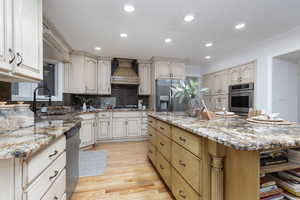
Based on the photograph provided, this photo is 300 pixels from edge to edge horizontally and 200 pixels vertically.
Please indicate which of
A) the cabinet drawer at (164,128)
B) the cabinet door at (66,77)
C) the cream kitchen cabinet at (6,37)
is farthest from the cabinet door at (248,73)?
the cabinet door at (66,77)

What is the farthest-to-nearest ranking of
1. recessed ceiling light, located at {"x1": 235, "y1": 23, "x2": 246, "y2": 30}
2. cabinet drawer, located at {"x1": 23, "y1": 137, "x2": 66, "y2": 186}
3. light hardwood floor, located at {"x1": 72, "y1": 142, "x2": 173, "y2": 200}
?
recessed ceiling light, located at {"x1": 235, "y1": 23, "x2": 246, "y2": 30} < light hardwood floor, located at {"x1": 72, "y1": 142, "x2": 173, "y2": 200} < cabinet drawer, located at {"x1": 23, "y1": 137, "x2": 66, "y2": 186}

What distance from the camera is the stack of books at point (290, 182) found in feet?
2.76

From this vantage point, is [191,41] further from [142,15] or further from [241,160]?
[241,160]

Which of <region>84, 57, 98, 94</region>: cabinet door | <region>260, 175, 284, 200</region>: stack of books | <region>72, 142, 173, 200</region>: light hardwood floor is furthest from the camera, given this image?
<region>84, 57, 98, 94</region>: cabinet door

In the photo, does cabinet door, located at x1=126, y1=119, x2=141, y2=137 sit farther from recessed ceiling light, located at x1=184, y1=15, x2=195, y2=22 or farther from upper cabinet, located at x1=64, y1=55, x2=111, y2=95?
recessed ceiling light, located at x1=184, y1=15, x2=195, y2=22

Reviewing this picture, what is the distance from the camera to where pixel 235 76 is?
12.2 ft

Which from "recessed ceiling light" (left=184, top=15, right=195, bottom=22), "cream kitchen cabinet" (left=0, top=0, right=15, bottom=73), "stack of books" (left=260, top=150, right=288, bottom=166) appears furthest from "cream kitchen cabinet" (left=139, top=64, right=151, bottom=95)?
"stack of books" (left=260, top=150, right=288, bottom=166)

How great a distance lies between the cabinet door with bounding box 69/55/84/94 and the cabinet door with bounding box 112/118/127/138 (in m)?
1.25

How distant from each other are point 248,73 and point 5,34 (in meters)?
4.23

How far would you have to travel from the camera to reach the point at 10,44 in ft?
3.21

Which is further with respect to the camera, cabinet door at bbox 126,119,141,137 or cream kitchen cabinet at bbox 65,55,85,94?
cabinet door at bbox 126,119,141,137

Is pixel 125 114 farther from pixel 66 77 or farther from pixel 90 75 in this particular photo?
pixel 66 77

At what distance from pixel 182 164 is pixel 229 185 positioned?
455mm

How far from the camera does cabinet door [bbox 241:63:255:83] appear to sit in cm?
330
